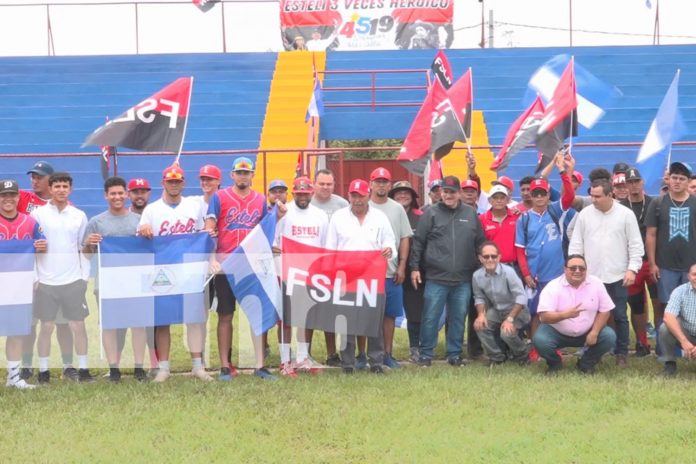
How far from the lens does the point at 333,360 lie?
8.81 metres

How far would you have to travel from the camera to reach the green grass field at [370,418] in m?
5.78

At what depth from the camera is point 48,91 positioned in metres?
23.4

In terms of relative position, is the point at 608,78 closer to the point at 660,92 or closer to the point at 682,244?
the point at 660,92

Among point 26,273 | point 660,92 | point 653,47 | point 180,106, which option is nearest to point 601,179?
point 180,106

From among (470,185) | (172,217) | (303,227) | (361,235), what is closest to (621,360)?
(470,185)

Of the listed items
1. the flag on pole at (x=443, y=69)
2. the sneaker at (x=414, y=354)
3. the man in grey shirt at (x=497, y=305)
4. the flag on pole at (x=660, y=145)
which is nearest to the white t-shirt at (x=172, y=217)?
the sneaker at (x=414, y=354)

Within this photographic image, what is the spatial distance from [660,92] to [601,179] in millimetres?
15449

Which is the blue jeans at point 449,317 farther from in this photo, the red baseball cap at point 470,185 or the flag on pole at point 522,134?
the flag on pole at point 522,134

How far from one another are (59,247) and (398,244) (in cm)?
316

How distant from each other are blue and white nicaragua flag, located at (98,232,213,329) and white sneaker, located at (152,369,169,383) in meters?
0.44

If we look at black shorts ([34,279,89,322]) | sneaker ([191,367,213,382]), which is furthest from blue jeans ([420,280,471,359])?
black shorts ([34,279,89,322])

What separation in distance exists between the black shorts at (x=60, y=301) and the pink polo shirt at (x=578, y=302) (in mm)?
4142

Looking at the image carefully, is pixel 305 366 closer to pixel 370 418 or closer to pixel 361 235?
pixel 361 235

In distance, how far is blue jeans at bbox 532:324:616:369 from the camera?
7.93 metres
